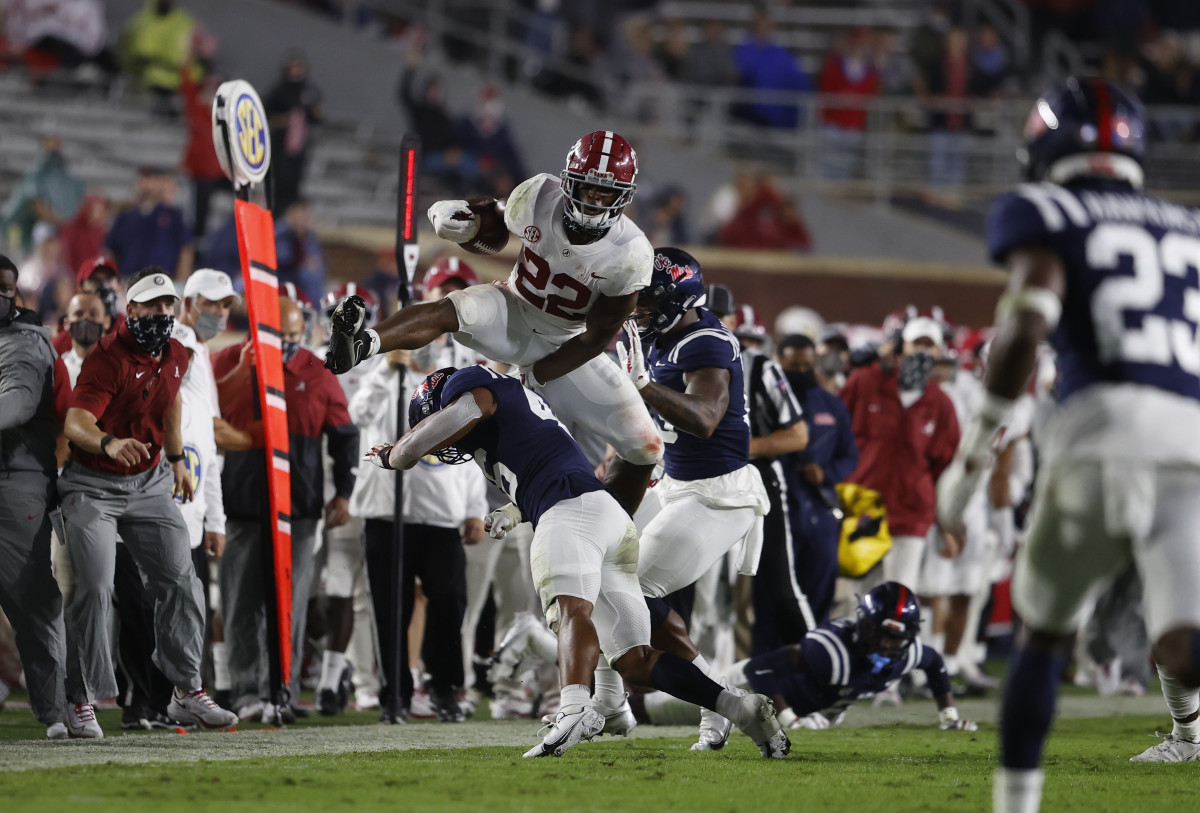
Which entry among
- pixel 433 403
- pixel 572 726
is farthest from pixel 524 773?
pixel 433 403

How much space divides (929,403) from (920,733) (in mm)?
3073

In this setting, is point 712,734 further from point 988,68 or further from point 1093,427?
point 988,68

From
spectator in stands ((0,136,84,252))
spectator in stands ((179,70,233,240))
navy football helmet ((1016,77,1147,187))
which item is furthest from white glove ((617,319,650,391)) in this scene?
spectator in stands ((0,136,84,252))

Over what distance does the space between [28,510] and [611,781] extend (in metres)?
2.96

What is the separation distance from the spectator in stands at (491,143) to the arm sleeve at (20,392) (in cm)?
978

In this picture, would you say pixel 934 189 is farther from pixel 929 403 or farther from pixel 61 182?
pixel 61 182

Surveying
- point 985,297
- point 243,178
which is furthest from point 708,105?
point 243,178

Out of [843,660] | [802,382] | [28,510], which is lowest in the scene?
[843,660]

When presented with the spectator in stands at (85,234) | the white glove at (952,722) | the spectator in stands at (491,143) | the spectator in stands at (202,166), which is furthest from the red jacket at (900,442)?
the spectator in stands at (491,143)

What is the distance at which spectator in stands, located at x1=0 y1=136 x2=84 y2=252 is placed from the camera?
13539mm

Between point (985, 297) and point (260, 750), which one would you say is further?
point (985, 297)

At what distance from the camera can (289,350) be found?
27.7 ft

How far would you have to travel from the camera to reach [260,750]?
21.0 feet

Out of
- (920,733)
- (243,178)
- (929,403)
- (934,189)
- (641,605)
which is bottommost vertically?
(920,733)
